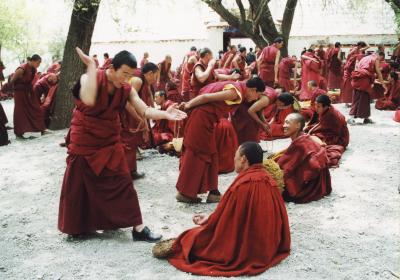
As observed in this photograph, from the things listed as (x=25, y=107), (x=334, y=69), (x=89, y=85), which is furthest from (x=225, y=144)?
(x=334, y=69)

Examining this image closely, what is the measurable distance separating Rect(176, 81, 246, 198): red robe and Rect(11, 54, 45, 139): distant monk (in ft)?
17.0

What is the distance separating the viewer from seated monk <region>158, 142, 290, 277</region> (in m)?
3.58

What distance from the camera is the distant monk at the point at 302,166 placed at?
17.3 ft

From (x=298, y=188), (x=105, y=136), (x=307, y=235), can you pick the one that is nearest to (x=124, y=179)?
(x=105, y=136)

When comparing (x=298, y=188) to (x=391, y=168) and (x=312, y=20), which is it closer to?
(x=391, y=168)

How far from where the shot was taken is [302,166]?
17.5 ft

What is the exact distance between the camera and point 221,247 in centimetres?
364

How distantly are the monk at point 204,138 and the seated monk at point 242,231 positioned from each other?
4.47 feet

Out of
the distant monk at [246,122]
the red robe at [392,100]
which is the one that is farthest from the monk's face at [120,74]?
the red robe at [392,100]

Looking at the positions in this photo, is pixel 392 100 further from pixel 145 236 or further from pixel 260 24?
pixel 145 236

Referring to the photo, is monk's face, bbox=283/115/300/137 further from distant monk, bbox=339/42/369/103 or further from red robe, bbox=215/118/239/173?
distant monk, bbox=339/42/369/103

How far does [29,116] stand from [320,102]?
19.5ft

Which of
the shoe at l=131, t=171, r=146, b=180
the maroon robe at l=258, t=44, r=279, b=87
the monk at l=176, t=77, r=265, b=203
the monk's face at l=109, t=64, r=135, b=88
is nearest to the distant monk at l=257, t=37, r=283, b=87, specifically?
the maroon robe at l=258, t=44, r=279, b=87

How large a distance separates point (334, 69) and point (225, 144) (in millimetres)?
10165
